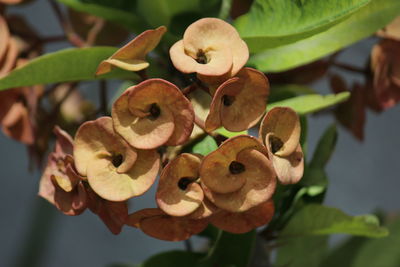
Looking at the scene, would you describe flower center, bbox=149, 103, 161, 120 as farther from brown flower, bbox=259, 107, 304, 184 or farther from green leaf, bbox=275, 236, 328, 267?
green leaf, bbox=275, 236, 328, 267

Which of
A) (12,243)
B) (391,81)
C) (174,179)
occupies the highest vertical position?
(174,179)

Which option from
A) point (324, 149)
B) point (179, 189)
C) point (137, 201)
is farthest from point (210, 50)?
point (137, 201)

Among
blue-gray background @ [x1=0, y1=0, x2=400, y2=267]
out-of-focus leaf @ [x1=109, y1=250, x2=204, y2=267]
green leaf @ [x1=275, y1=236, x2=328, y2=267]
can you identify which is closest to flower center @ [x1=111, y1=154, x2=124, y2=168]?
out-of-focus leaf @ [x1=109, y1=250, x2=204, y2=267]

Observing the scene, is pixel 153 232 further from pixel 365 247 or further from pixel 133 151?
pixel 365 247

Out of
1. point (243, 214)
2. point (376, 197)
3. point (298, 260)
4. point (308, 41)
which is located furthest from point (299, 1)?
point (376, 197)

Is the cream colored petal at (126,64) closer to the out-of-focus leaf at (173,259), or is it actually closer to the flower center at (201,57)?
the flower center at (201,57)

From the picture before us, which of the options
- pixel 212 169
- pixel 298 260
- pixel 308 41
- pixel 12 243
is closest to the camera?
pixel 212 169
